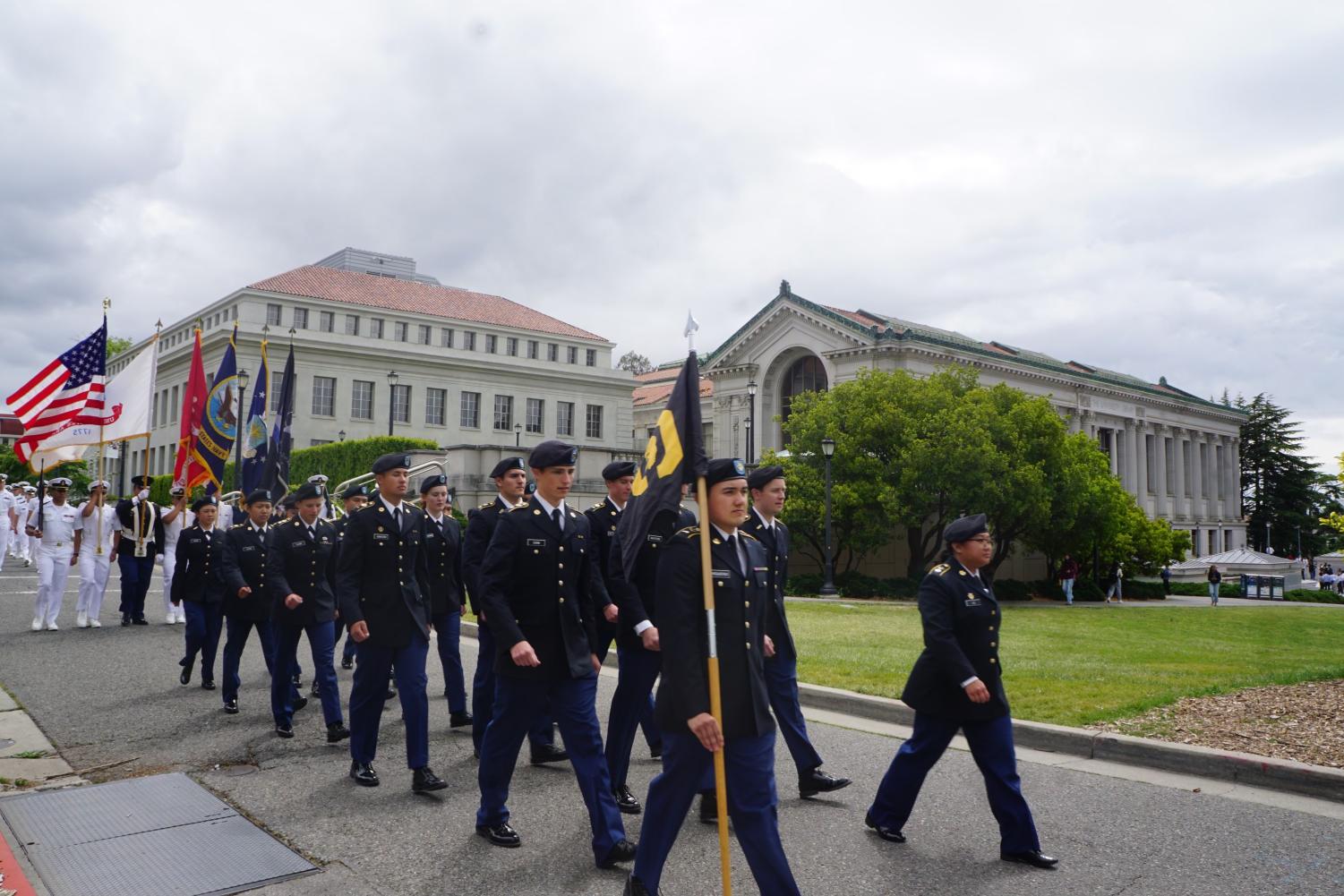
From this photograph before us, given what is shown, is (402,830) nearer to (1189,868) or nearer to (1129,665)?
(1189,868)

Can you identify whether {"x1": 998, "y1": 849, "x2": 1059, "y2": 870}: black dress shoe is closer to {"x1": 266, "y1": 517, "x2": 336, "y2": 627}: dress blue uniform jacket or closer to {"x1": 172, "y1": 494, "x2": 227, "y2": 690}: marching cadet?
{"x1": 266, "y1": 517, "x2": 336, "y2": 627}: dress blue uniform jacket

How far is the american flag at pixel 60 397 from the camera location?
47.7 feet

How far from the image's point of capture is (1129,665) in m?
12.7

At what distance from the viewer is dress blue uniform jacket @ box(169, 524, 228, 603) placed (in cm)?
975

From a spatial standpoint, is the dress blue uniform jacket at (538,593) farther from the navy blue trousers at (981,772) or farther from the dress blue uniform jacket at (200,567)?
the dress blue uniform jacket at (200,567)

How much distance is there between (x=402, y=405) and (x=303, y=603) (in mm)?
59565

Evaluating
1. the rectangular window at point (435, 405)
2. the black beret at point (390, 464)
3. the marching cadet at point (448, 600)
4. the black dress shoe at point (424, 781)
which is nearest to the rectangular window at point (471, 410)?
the rectangular window at point (435, 405)

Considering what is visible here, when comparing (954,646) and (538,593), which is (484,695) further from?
(954,646)

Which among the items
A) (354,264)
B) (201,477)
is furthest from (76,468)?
(201,477)

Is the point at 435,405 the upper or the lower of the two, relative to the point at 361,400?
upper

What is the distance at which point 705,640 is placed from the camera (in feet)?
13.5

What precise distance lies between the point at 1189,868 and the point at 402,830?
168 inches

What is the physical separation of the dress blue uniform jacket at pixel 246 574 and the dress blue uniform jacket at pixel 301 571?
227 mm

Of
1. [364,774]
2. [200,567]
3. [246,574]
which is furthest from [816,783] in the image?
[200,567]
